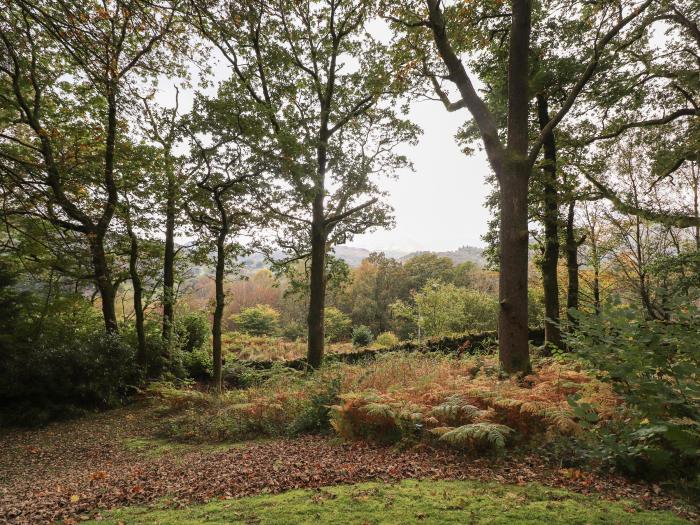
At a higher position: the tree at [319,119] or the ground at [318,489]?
the tree at [319,119]

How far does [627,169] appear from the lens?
14969mm

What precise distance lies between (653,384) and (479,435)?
1.83 metres

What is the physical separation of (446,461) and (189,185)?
10108 millimetres

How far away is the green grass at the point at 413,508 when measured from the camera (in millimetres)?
2643

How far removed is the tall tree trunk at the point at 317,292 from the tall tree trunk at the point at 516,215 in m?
6.84

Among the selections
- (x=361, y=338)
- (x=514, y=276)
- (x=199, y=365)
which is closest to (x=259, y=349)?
(x=199, y=365)

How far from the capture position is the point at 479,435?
402 cm

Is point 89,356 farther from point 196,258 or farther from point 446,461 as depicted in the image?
point 446,461

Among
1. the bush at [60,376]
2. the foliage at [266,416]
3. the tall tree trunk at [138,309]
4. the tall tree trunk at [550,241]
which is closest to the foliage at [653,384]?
the foliage at [266,416]

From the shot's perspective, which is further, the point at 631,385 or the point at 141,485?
the point at 141,485

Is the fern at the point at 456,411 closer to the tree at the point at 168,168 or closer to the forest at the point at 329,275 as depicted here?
the forest at the point at 329,275

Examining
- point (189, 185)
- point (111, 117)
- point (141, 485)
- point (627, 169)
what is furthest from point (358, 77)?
point (141, 485)

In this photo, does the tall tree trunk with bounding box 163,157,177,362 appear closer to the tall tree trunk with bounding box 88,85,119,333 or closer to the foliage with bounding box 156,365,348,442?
the tall tree trunk with bounding box 88,85,119,333

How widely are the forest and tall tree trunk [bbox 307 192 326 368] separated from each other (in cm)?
10
